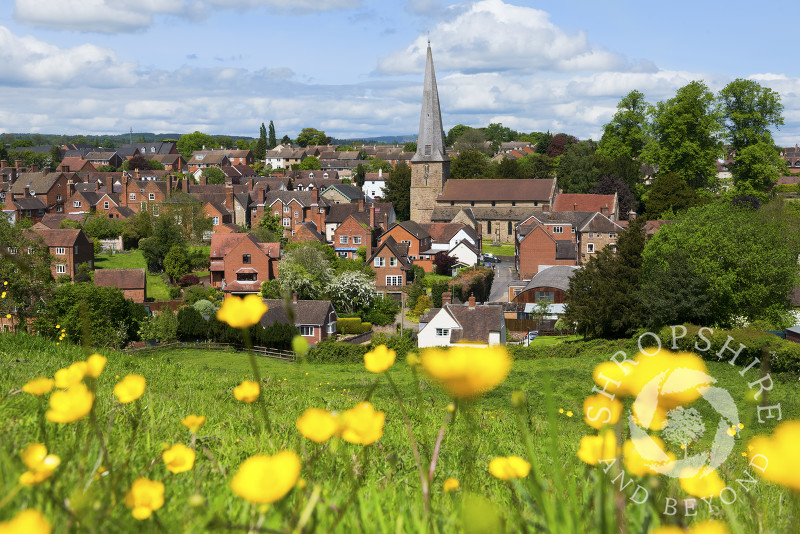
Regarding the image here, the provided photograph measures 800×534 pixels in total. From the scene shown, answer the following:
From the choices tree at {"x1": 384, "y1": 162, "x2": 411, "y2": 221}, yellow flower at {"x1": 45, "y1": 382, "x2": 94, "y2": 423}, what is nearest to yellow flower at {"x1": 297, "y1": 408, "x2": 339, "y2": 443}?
yellow flower at {"x1": 45, "y1": 382, "x2": 94, "y2": 423}

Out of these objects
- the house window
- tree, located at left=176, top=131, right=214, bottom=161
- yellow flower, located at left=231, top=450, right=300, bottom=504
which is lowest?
the house window

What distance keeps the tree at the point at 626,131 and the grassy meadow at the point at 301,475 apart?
67.3 meters

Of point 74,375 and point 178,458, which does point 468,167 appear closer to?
point 74,375

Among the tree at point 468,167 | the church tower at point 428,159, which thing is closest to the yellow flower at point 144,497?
the church tower at point 428,159

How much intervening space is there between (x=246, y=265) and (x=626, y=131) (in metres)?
43.0

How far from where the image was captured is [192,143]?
170m

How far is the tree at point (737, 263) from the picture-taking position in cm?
3089

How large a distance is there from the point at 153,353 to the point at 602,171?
57.1 m

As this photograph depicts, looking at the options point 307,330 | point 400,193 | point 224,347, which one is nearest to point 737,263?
point 307,330

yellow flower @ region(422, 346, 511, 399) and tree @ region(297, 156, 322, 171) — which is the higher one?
yellow flower @ region(422, 346, 511, 399)

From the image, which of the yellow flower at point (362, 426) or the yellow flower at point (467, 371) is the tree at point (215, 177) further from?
the yellow flower at point (467, 371)

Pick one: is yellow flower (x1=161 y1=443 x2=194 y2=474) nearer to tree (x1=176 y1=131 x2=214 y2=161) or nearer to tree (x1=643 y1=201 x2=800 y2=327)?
tree (x1=643 y1=201 x2=800 y2=327)

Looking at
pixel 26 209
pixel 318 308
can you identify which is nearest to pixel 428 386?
pixel 318 308

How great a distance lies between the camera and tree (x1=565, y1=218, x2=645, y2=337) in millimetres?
33000
